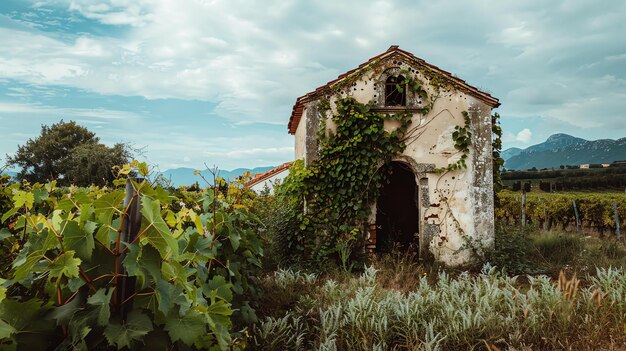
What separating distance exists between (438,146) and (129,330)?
9.34 metres

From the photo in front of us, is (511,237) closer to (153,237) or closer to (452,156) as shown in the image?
(452,156)

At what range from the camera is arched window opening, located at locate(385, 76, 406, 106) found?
34.9 feet

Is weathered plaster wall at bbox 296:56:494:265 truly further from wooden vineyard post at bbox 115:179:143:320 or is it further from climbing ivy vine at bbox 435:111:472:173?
wooden vineyard post at bbox 115:179:143:320

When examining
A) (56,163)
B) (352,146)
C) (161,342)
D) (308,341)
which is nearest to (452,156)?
(352,146)

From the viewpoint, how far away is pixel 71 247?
227cm

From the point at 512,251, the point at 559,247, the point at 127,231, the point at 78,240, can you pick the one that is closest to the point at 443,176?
the point at 512,251

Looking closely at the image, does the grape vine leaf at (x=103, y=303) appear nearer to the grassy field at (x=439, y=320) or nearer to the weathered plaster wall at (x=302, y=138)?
the grassy field at (x=439, y=320)

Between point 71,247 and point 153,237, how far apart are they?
0.45 meters

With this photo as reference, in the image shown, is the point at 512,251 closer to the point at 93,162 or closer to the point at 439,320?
the point at 439,320

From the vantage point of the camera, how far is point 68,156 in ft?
128

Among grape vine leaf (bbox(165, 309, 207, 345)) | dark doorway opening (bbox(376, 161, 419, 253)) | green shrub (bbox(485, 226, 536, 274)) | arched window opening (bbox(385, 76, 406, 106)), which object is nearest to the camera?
grape vine leaf (bbox(165, 309, 207, 345))

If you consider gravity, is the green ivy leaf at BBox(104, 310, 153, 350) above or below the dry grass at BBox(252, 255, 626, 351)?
above

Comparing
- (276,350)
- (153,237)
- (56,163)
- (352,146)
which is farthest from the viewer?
(56,163)

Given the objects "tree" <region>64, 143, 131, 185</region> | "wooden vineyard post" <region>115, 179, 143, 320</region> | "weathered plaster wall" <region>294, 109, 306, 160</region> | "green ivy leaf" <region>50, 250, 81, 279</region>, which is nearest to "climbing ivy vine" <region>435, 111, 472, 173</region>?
"weathered plaster wall" <region>294, 109, 306, 160</region>
